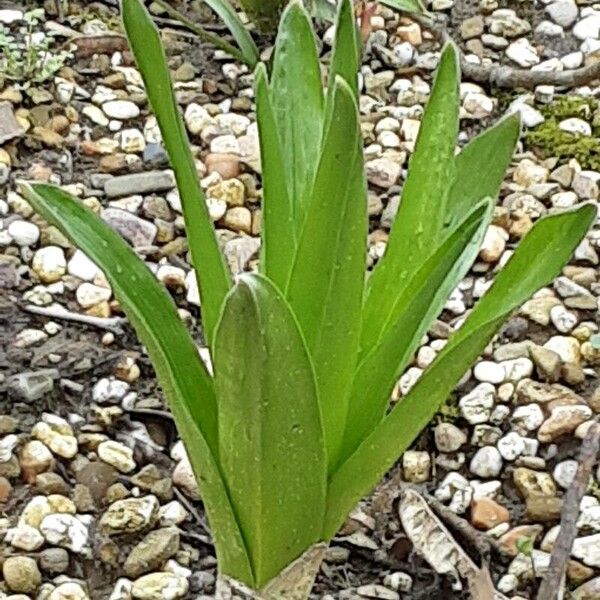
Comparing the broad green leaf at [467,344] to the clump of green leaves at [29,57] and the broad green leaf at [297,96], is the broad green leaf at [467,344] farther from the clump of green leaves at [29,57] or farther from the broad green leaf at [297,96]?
the clump of green leaves at [29,57]

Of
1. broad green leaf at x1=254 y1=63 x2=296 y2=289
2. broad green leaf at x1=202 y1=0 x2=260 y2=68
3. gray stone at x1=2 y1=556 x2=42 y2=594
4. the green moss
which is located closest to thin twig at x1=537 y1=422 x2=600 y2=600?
broad green leaf at x1=254 y1=63 x2=296 y2=289

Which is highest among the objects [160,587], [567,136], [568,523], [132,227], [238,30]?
[238,30]

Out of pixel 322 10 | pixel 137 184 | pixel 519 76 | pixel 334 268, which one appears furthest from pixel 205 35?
pixel 334 268

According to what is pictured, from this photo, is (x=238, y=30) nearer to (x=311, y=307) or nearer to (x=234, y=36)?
(x=234, y=36)

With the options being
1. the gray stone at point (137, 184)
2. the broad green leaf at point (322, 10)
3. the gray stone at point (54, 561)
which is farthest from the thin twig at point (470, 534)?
the broad green leaf at point (322, 10)

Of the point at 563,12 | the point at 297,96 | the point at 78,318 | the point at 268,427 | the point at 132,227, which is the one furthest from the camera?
the point at 563,12

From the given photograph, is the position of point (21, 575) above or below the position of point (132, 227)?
below

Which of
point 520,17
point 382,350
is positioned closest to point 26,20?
point 520,17

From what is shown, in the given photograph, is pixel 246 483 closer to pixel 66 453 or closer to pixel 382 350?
pixel 382 350
